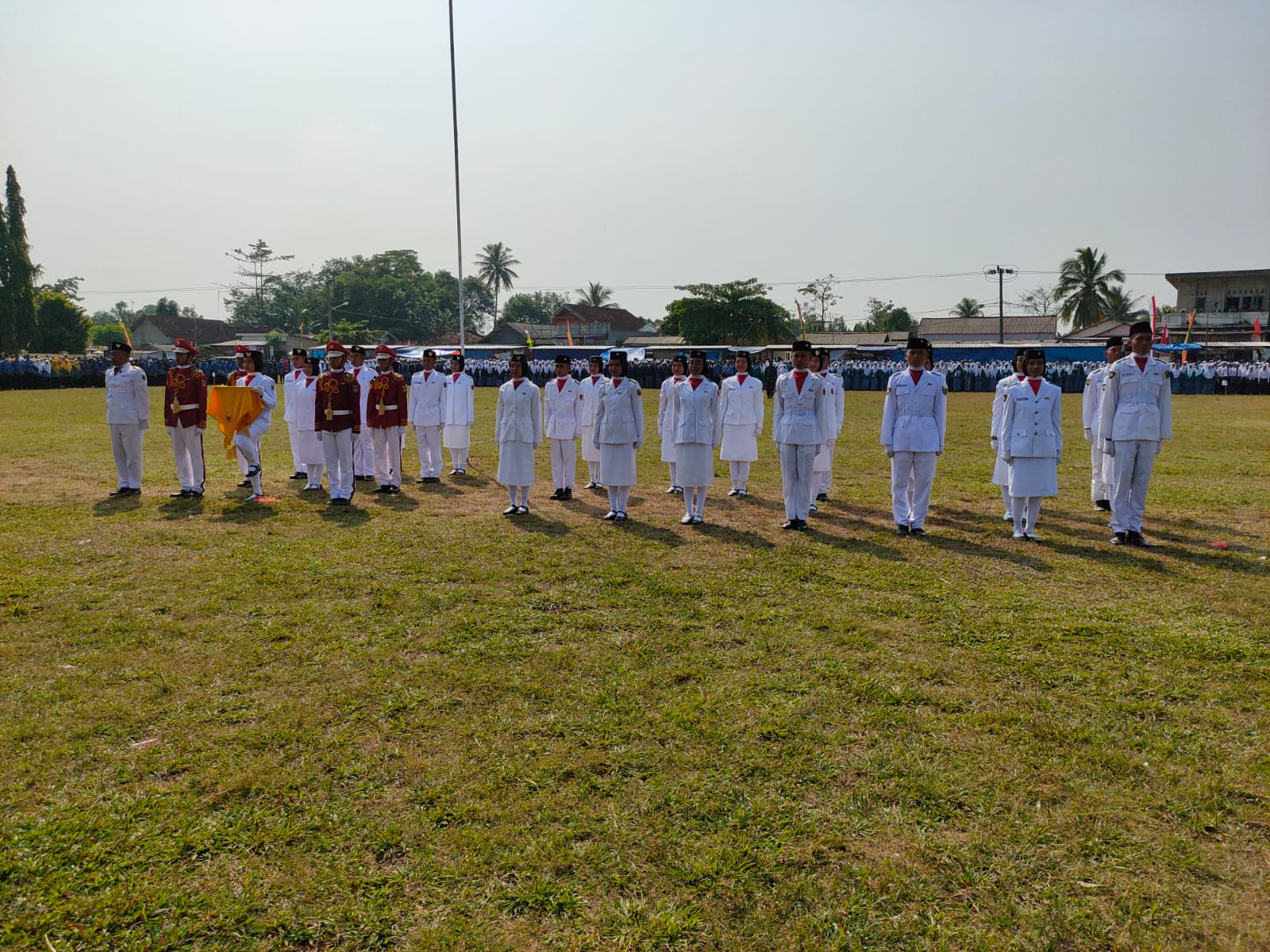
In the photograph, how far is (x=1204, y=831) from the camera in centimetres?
306

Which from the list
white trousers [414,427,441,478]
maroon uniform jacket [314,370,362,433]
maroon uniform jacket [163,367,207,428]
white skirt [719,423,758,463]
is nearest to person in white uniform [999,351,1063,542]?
white skirt [719,423,758,463]

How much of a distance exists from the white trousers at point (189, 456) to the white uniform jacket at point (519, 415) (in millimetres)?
3710

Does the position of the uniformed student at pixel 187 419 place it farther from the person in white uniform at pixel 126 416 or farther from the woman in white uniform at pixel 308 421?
the woman in white uniform at pixel 308 421

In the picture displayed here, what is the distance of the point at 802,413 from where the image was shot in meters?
8.51

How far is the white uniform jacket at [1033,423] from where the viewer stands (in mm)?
7820

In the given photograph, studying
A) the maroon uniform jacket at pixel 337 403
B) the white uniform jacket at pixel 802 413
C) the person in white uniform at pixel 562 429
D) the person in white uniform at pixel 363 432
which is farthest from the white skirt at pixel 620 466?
the person in white uniform at pixel 363 432

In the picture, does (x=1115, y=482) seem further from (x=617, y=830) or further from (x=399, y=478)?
(x=399, y=478)

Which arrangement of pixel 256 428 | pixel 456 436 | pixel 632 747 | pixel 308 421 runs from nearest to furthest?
pixel 632 747 < pixel 256 428 < pixel 308 421 < pixel 456 436

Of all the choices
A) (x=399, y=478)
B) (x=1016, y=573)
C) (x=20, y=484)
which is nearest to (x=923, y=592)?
(x=1016, y=573)

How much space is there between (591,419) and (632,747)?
27.8ft

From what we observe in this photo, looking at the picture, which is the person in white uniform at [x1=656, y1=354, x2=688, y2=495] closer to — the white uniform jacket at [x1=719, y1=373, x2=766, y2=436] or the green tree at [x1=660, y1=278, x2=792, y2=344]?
the white uniform jacket at [x1=719, y1=373, x2=766, y2=436]

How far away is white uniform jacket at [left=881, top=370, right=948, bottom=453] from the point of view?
816cm

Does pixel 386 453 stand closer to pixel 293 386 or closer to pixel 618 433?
pixel 293 386

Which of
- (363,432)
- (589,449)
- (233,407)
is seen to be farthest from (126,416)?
(589,449)
